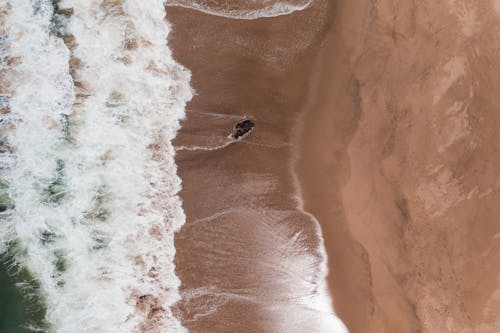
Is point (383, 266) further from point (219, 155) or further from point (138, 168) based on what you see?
point (138, 168)

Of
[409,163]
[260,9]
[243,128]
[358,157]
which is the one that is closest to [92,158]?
[243,128]

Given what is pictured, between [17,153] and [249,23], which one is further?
[17,153]

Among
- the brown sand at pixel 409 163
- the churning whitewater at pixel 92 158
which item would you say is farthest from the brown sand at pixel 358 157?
the churning whitewater at pixel 92 158

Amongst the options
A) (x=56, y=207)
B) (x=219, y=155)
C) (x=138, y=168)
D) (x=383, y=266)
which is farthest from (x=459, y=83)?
(x=56, y=207)

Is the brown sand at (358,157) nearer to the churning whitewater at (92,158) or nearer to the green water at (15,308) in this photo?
the churning whitewater at (92,158)

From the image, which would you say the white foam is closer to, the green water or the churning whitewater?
the churning whitewater

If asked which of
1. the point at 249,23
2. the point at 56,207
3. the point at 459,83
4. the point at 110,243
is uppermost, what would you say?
the point at 249,23
